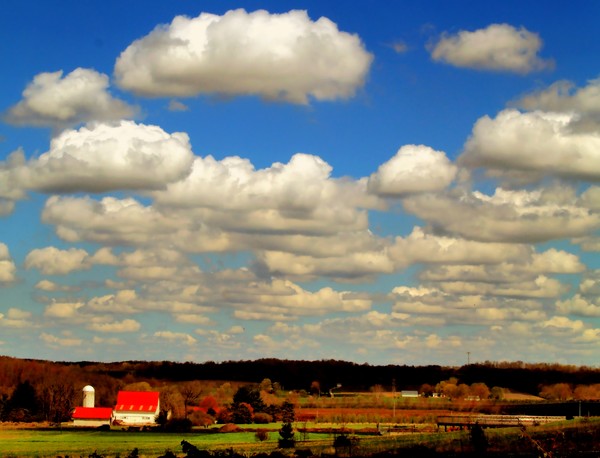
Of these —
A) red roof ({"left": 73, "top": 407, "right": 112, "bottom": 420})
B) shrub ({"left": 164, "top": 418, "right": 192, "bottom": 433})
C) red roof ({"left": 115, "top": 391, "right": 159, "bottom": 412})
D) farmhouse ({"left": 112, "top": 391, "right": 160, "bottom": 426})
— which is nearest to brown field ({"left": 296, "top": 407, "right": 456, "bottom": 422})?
shrub ({"left": 164, "top": 418, "right": 192, "bottom": 433})

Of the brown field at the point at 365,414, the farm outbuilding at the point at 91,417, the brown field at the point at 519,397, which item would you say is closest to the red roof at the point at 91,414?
the farm outbuilding at the point at 91,417

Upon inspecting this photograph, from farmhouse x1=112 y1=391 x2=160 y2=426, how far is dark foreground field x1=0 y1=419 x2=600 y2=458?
16.6 metres

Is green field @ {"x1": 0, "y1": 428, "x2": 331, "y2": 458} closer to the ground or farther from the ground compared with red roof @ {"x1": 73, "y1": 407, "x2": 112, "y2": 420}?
closer to the ground

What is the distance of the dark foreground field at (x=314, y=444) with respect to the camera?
52469 mm

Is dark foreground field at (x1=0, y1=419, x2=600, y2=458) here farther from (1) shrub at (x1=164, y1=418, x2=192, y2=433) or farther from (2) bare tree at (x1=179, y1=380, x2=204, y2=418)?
(2) bare tree at (x1=179, y1=380, x2=204, y2=418)

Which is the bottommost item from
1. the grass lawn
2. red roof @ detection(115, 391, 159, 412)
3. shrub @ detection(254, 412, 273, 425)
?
the grass lawn

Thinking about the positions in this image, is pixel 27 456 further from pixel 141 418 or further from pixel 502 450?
pixel 141 418

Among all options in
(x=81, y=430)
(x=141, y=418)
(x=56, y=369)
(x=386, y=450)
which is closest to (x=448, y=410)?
(x=141, y=418)

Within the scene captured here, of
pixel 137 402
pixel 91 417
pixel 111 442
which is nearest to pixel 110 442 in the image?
pixel 111 442

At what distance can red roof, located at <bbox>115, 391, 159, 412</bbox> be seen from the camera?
135250mm

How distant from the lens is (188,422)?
117000 millimetres

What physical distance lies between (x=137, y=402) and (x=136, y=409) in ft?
7.67

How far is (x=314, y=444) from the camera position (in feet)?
250

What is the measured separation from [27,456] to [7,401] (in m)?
81.4
